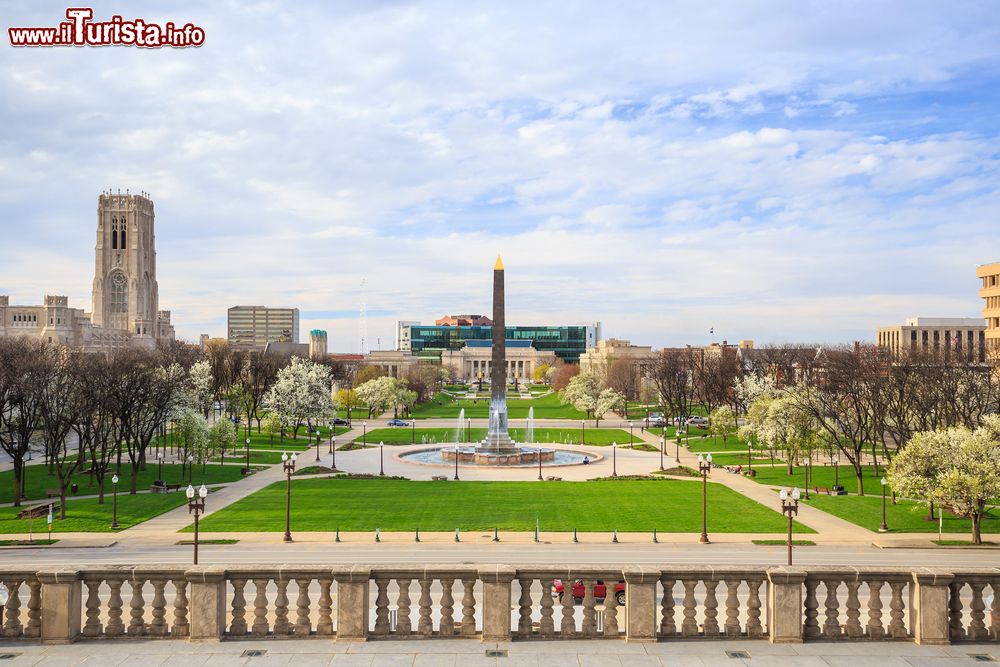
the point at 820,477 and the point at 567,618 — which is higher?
the point at 567,618

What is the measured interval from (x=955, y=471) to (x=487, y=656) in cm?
3637

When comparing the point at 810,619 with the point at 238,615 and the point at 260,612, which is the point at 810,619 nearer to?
the point at 260,612

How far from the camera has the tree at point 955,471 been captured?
132ft

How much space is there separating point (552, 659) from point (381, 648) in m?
2.83

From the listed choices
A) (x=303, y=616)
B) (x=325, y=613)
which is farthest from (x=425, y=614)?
(x=303, y=616)

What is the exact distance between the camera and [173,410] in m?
70.6

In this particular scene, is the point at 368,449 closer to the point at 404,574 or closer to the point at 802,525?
the point at 802,525

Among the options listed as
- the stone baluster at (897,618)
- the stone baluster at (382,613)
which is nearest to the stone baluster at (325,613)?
the stone baluster at (382,613)

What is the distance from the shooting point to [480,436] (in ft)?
326

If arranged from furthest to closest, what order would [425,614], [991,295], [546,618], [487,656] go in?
1. [991,295]
2. [425,614]
3. [546,618]
4. [487,656]

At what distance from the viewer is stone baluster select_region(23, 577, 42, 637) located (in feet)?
44.0

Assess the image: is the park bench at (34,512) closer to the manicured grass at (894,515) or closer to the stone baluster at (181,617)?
the stone baluster at (181,617)

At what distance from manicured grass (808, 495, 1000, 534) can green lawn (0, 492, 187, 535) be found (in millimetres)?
43187

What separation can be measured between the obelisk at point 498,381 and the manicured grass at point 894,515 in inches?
1308
